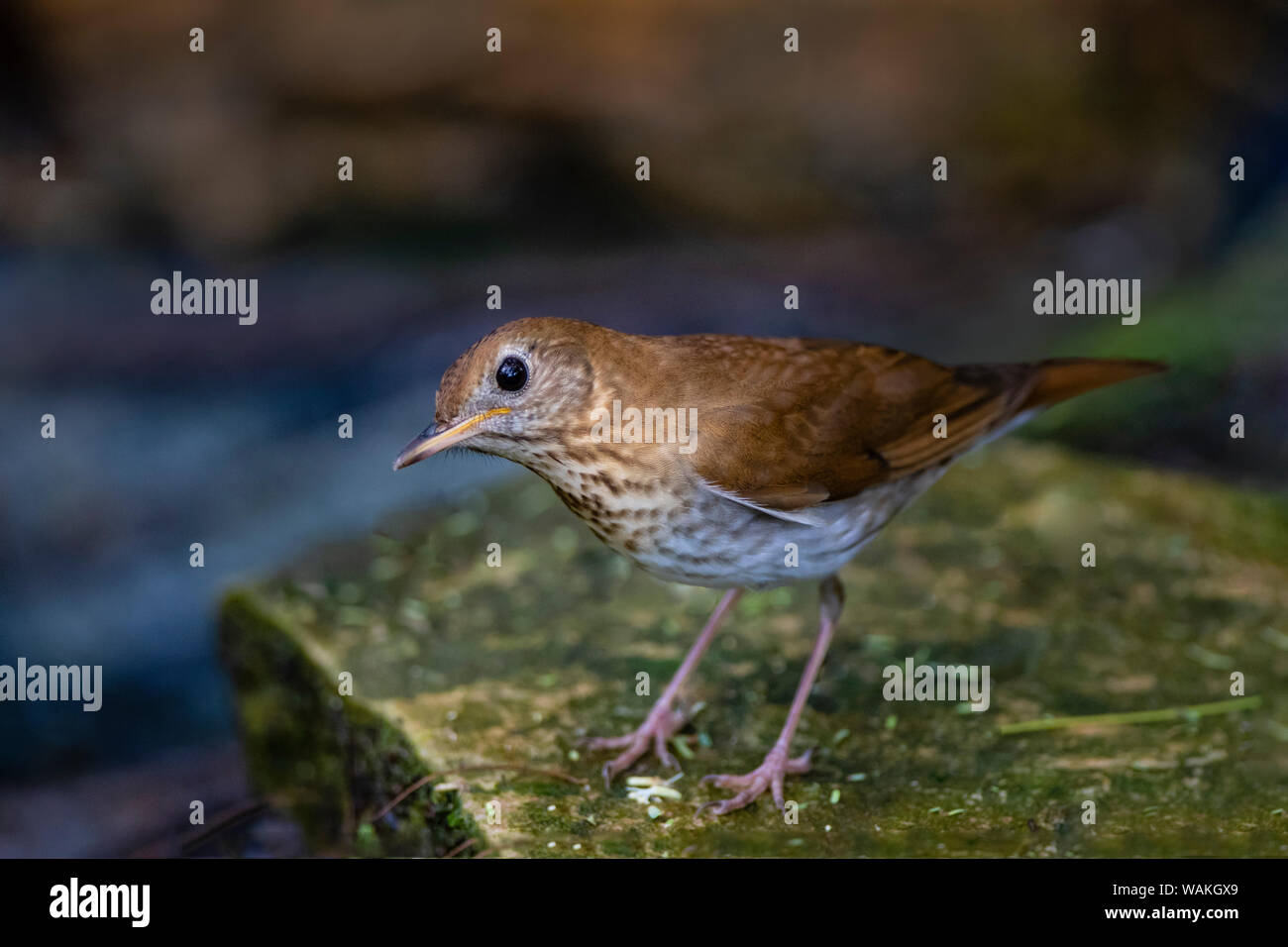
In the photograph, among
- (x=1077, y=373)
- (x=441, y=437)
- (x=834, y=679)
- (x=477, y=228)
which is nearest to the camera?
(x=441, y=437)

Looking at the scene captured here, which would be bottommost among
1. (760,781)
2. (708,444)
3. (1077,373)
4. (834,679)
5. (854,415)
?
(760,781)

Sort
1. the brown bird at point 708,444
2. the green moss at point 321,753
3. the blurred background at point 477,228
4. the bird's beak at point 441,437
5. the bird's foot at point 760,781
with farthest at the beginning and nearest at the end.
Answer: the blurred background at point 477,228 → the green moss at point 321,753 → the bird's foot at point 760,781 → the brown bird at point 708,444 → the bird's beak at point 441,437

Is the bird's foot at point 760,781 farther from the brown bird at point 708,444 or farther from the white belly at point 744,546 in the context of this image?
the white belly at point 744,546

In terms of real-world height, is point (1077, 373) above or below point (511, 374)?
above

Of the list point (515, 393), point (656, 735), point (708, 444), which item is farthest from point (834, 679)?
point (515, 393)

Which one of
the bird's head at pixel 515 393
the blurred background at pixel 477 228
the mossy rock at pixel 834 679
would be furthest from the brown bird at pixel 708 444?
the blurred background at pixel 477 228

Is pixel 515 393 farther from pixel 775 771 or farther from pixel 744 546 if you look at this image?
pixel 775 771
